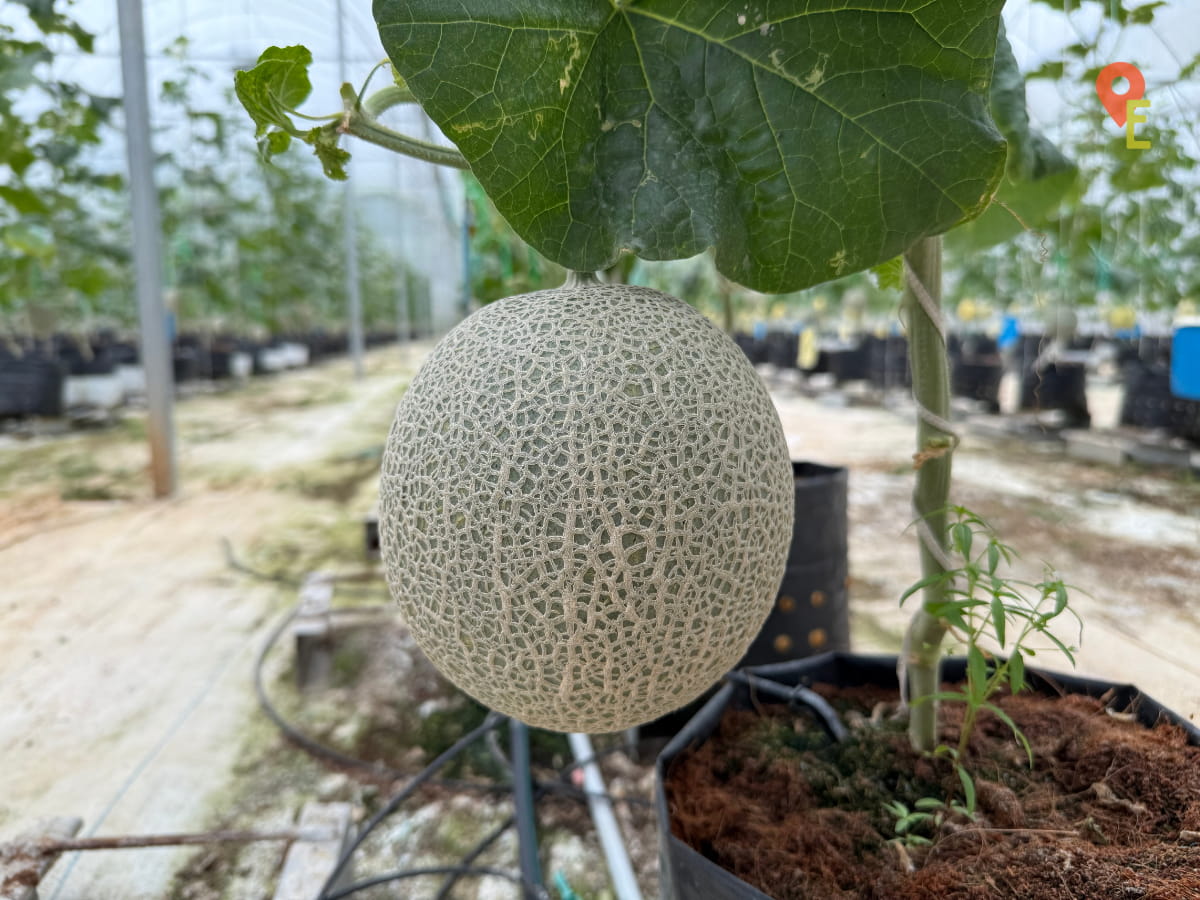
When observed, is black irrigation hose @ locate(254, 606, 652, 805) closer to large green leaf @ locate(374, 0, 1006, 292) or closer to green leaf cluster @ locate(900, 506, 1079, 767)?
green leaf cluster @ locate(900, 506, 1079, 767)

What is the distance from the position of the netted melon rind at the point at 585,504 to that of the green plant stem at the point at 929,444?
9.7 inches

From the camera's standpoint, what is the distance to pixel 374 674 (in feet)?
7.58

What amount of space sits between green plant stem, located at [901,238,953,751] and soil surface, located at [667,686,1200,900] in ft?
0.47

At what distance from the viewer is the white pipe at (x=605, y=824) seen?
1.40 m

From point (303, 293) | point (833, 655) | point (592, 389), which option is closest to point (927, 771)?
point (833, 655)

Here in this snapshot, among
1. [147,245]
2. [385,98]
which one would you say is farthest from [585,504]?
[147,245]

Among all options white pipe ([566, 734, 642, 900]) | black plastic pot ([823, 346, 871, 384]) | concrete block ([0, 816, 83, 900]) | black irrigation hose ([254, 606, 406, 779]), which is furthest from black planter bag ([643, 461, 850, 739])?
black plastic pot ([823, 346, 871, 384])

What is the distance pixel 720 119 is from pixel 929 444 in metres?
0.51

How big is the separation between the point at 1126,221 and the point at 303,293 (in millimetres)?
10468

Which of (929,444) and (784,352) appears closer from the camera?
(929,444)

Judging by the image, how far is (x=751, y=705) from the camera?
1401 millimetres

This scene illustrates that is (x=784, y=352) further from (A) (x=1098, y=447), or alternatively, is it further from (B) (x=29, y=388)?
(B) (x=29, y=388)

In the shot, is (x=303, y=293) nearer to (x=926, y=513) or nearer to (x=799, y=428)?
(x=799, y=428)

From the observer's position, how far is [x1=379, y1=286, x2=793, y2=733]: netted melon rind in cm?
84
